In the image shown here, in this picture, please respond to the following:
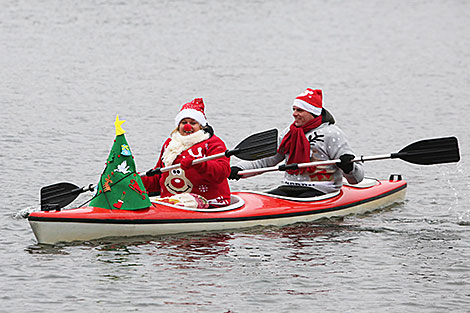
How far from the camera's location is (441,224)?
33.1 ft

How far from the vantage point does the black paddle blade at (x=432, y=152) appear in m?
9.78

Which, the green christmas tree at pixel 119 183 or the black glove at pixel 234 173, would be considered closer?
the green christmas tree at pixel 119 183

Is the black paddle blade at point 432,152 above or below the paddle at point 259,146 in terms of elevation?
below

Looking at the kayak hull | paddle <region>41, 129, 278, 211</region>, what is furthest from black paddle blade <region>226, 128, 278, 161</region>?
the kayak hull

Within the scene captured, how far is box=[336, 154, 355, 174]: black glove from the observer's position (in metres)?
9.56

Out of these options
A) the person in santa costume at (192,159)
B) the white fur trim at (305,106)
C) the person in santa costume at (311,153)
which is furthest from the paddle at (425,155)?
the person in santa costume at (192,159)

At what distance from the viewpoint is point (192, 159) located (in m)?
8.84

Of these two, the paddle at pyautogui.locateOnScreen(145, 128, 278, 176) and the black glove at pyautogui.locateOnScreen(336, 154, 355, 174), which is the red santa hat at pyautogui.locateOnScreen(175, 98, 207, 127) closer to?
the paddle at pyautogui.locateOnScreen(145, 128, 278, 176)

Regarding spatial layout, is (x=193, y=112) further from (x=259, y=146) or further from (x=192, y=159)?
(x=259, y=146)

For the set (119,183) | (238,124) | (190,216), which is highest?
(238,124)

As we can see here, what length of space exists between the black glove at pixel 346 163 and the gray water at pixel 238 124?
62 cm

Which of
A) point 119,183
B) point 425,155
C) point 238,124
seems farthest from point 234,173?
point 238,124

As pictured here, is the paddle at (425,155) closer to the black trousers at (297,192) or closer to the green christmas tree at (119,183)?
the black trousers at (297,192)

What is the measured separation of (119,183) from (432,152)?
342 cm
